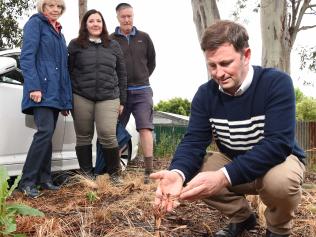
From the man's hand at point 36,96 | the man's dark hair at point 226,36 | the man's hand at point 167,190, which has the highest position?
the man's dark hair at point 226,36

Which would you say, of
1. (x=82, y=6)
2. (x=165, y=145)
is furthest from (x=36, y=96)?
(x=82, y=6)

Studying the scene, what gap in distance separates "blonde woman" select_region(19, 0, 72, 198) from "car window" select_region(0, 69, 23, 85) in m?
0.38

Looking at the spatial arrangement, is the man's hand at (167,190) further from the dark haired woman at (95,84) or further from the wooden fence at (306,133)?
the wooden fence at (306,133)

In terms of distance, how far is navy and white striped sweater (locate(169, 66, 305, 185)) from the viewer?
2.90 meters

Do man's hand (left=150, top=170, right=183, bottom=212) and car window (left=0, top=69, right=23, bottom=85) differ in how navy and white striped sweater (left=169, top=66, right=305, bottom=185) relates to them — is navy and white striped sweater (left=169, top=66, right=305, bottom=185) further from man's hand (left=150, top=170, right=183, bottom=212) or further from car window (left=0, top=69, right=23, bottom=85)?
car window (left=0, top=69, right=23, bottom=85)

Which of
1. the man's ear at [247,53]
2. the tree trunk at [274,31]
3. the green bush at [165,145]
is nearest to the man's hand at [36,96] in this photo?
the man's ear at [247,53]

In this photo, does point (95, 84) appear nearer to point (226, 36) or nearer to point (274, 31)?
point (226, 36)

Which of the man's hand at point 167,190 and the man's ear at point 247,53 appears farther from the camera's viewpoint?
the man's ear at point 247,53

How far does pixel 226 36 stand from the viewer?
2936 millimetres

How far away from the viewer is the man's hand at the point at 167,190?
2748 mm

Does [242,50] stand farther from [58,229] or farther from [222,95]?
[58,229]

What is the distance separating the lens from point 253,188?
3346 mm

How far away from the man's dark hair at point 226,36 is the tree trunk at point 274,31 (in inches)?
218

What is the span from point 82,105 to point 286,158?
8.92 feet
